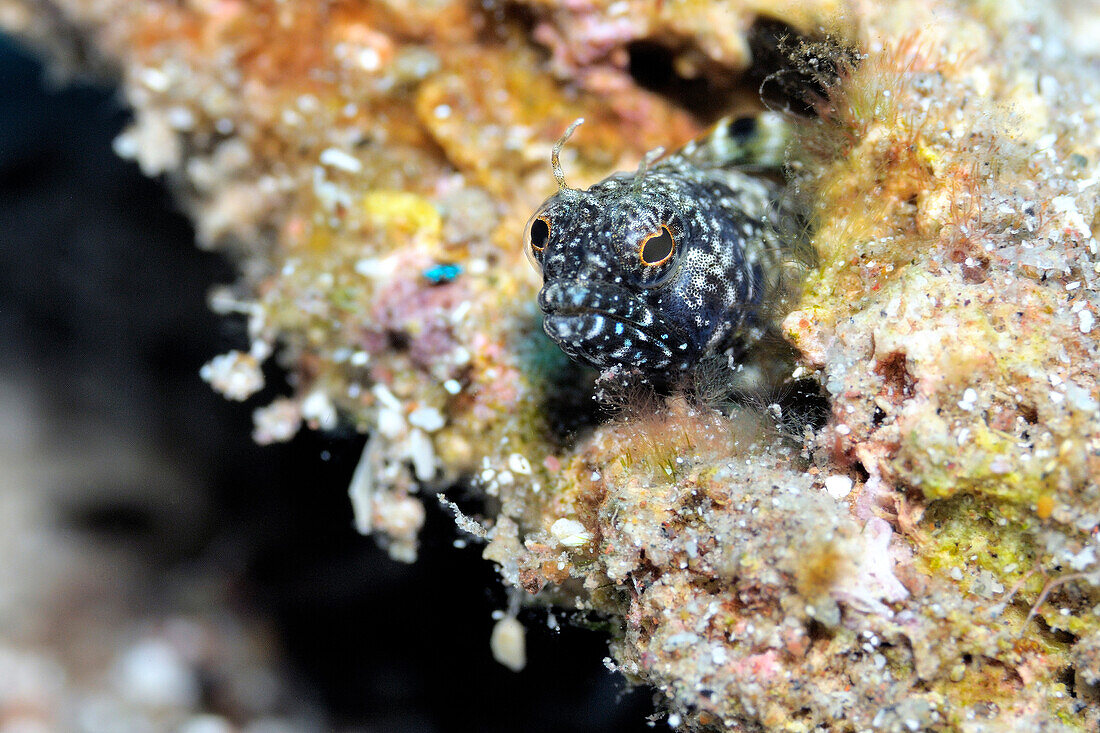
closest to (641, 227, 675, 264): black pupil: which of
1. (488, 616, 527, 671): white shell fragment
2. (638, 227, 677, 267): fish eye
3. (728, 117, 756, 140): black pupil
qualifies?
(638, 227, 677, 267): fish eye

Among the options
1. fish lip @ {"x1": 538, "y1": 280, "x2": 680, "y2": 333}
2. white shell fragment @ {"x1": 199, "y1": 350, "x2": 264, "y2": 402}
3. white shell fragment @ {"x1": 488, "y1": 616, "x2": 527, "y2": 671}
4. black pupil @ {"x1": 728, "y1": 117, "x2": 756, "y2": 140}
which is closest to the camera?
fish lip @ {"x1": 538, "y1": 280, "x2": 680, "y2": 333}

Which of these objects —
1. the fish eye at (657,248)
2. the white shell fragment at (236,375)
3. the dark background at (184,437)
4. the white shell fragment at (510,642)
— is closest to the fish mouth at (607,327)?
the fish eye at (657,248)

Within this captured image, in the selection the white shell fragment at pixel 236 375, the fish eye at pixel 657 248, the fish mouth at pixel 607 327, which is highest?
the fish eye at pixel 657 248

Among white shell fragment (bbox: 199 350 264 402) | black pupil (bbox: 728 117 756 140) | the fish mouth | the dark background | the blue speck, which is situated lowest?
the dark background

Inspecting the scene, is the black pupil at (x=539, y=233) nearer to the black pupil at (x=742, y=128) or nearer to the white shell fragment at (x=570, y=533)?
the white shell fragment at (x=570, y=533)

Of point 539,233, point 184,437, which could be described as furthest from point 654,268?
point 184,437

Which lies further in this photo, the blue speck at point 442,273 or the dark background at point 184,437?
the dark background at point 184,437

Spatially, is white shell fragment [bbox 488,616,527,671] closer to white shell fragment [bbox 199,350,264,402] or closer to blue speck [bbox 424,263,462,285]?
blue speck [bbox 424,263,462,285]
